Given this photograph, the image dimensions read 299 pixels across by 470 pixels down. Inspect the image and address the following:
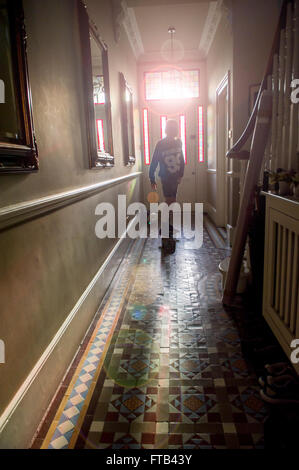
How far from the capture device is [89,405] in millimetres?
1379

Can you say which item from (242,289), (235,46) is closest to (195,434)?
(242,289)

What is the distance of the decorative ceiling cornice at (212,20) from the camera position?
3537mm

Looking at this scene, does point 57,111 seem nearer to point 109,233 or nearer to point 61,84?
point 61,84

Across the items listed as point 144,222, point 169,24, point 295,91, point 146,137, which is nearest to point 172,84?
point 146,137

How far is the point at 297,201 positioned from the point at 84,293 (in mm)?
1388

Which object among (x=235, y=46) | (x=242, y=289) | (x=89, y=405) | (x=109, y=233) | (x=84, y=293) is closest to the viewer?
(x=89, y=405)

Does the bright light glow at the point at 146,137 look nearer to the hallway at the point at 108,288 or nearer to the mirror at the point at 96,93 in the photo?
the hallway at the point at 108,288

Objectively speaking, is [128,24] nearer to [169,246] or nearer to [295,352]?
[169,246]

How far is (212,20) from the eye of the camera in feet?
14.7

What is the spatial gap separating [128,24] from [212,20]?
47.8 inches

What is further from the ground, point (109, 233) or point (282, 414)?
point (109, 233)

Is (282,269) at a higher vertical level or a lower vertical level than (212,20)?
lower

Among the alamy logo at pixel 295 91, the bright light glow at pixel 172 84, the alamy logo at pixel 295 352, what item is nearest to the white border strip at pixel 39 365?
the alamy logo at pixel 295 352

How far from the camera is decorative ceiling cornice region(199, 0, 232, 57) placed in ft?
11.6
